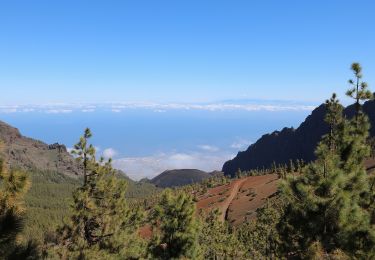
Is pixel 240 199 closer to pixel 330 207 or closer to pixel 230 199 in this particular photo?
pixel 230 199

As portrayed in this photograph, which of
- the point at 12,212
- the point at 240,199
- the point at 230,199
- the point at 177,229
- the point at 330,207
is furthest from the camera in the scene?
the point at 230,199

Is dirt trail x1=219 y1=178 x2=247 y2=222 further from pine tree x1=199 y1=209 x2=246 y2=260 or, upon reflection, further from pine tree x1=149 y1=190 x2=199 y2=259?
pine tree x1=149 y1=190 x2=199 y2=259

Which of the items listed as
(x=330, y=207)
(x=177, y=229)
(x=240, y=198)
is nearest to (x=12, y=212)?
(x=330, y=207)

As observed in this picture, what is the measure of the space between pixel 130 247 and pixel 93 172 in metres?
5.96

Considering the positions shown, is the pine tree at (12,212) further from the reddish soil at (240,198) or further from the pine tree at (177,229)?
the reddish soil at (240,198)

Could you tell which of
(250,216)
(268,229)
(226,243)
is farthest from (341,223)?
(250,216)

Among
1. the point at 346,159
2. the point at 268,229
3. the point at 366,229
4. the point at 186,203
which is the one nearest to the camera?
the point at 366,229

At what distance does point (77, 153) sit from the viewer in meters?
27.2

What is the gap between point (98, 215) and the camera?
2750 cm

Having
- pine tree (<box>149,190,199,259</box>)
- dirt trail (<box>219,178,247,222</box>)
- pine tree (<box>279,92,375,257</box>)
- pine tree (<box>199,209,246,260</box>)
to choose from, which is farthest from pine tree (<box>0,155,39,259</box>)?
dirt trail (<box>219,178,247,222</box>)

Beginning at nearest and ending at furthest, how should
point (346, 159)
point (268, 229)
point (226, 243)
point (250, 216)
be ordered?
point (346, 159) < point (226, 243) < point (268, 229) < point (250, 216)

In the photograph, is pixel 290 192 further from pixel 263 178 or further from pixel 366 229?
pixel 263 178

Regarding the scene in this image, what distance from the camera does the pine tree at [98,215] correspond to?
25.9 m

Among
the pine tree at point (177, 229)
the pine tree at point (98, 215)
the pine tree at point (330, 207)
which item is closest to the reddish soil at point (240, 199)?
the pine tree at point (98, 215)
